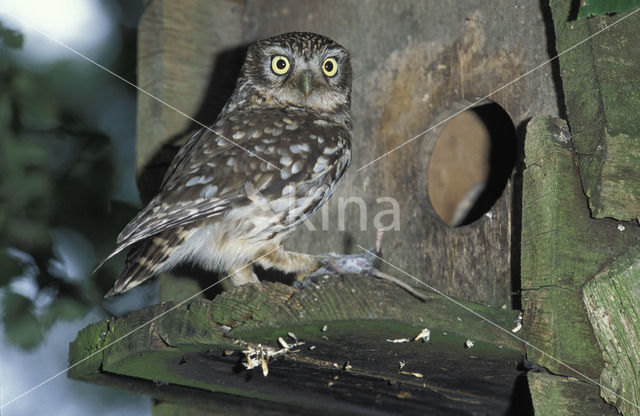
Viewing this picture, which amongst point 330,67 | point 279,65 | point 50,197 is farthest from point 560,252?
point 50,197

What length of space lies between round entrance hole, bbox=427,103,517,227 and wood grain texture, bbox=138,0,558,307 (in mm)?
834

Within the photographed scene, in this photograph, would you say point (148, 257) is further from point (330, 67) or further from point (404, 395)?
point (330, 67)

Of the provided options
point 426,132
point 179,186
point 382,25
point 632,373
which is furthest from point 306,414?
point 382,25

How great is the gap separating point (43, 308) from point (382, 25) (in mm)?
1717

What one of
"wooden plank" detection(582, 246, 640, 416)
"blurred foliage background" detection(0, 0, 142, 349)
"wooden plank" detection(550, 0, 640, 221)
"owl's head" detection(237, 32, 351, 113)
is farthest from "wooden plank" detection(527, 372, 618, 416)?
"blurred foliage background" detection(0, 0, 142, 349)

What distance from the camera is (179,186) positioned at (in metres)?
2.38

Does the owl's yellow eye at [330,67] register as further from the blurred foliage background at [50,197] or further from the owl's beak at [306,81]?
the blurred foliage background at [50,197]

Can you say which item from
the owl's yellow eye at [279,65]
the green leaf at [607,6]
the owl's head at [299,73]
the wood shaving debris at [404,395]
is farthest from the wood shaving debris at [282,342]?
the owl's yellow eye at [279,65]

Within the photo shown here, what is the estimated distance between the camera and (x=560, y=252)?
165cm

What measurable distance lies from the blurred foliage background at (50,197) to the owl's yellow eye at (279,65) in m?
0.73

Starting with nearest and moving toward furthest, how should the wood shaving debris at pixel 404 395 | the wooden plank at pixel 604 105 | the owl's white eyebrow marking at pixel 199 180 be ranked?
1. the wooden plank at pixel 604 105
2. the wood shaving debris at pixel 404 395
3. the owl's white eyebrow marking at pixel 199 180

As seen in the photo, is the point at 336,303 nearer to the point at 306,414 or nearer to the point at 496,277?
the point at 496,277

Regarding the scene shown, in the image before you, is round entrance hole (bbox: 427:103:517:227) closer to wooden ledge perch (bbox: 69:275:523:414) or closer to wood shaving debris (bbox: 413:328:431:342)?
wooden ledge perch (bbox: 69:275:523:414)

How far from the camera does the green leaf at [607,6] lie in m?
1.53
